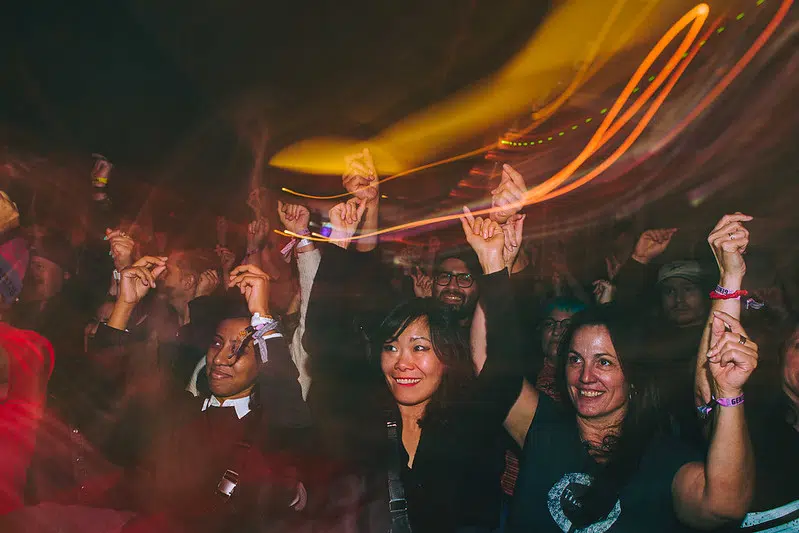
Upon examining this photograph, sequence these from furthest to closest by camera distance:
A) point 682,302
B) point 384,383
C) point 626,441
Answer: point 384,383 < point 682,302 < point 626,441

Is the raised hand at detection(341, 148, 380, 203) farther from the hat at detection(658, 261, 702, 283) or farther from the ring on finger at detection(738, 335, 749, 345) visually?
the ring on finger at detection(738, 335, 749, 345)

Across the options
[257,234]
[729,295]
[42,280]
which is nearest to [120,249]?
[42,280]

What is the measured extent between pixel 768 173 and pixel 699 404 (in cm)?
126

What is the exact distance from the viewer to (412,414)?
2.56m

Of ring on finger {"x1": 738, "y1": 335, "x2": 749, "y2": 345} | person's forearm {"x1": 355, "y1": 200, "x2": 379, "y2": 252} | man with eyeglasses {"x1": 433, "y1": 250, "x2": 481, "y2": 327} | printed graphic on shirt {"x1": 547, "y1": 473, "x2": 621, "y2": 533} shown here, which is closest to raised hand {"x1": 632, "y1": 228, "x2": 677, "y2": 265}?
ring on finger {"x1": 738, "y1": 335, "x2": 749, "y2": 345}

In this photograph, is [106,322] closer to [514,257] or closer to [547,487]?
[514,257]

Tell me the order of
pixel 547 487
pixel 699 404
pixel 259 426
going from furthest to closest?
pixel 259 426 < pixel 547 487 < pixel 699 404

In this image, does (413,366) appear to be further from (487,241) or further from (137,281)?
(137,281)

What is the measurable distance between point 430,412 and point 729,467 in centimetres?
116

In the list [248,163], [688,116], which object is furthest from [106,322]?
[688,116]

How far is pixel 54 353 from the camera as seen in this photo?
341 cm

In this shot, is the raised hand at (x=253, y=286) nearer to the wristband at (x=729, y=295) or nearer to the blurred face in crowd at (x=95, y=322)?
the blurred face in crowd at (x=95, y=322)

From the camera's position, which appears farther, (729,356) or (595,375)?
(595,375)

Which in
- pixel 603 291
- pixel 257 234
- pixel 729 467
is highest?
pixel 257 234
